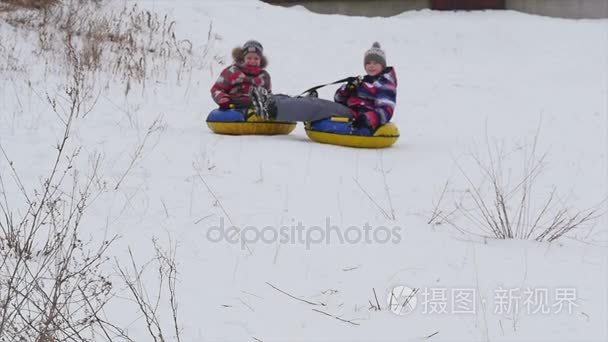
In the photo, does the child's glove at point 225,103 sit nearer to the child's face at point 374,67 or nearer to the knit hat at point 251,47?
the knit hat at point 251,47

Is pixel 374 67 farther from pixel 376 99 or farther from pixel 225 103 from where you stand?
pixel 225 103

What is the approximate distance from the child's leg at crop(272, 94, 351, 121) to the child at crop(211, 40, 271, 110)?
1.47 ft

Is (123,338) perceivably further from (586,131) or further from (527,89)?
(527,89)

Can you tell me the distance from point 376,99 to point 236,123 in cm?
123

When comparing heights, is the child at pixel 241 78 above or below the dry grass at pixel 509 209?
above

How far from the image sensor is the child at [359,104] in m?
5.97

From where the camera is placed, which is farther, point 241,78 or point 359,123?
point 241,78

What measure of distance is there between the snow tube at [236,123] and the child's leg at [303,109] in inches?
10.3

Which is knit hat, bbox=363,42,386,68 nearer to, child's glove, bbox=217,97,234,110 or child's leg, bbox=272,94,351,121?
child's leg, bbox=272,94,351,121

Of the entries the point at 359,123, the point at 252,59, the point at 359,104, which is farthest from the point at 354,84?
the point at 252,59

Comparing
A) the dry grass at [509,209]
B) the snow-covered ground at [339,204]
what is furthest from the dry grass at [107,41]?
the dry grass at [509,209]

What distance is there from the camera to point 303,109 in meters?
6.10

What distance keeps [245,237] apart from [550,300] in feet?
4.64

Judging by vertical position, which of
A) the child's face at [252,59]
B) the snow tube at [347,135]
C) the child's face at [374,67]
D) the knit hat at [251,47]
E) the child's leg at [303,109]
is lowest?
the snow tube at [347,135]
